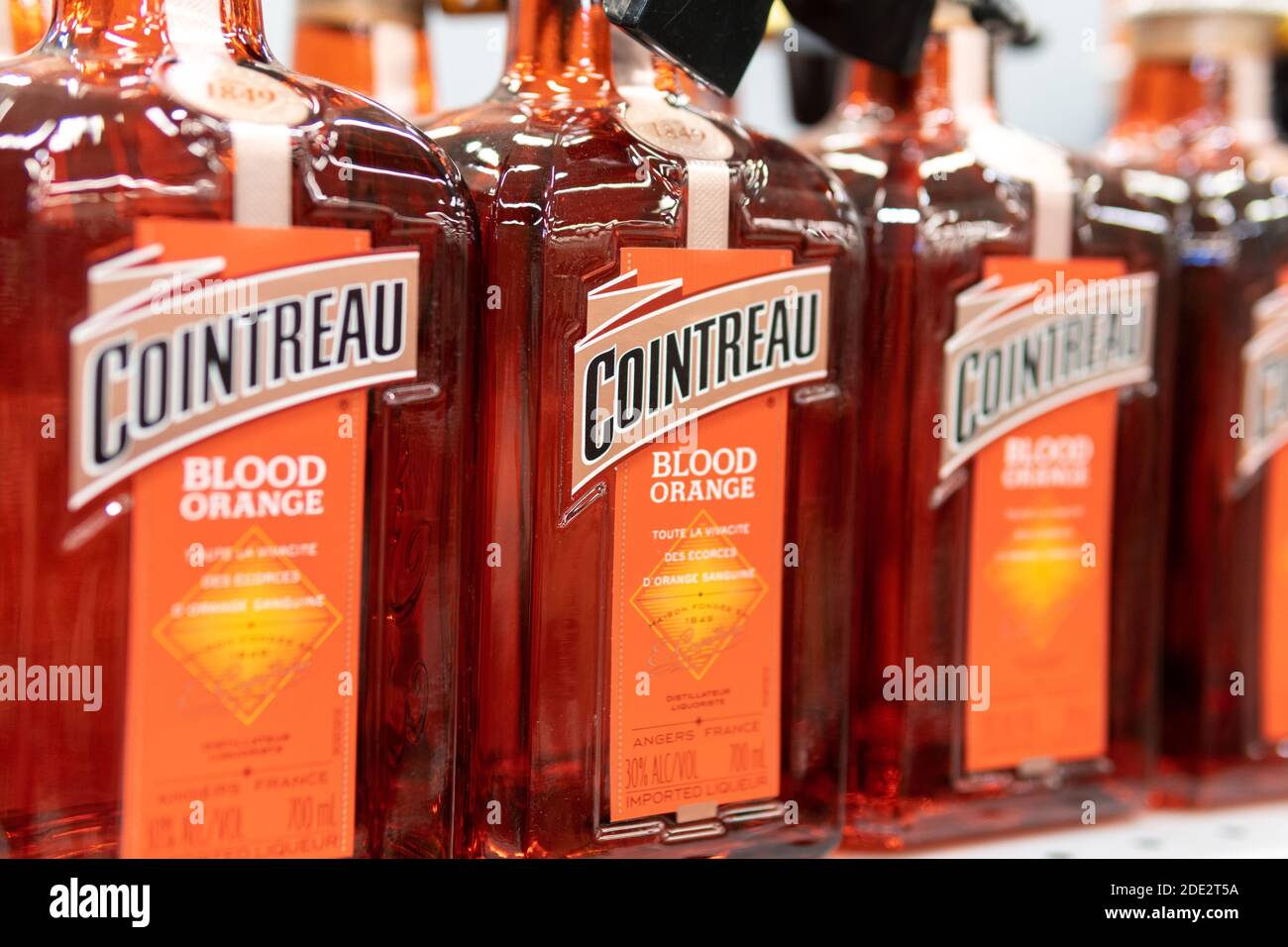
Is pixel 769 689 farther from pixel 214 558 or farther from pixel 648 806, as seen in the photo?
pixel 214 558

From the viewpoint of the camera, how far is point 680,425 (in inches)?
29.8

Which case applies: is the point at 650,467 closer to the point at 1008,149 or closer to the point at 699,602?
the point at 699,602

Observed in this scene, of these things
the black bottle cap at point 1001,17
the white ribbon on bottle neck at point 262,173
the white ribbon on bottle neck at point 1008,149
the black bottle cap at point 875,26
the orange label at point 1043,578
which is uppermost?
the black bottle cap at point 1001,17

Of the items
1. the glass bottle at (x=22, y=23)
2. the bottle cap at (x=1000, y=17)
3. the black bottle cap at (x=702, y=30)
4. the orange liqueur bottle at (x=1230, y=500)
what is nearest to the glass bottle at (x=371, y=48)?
the glass bottle at (x=22, y=23)

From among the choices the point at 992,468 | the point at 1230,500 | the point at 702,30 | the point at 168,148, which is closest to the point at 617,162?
the point at 702,30

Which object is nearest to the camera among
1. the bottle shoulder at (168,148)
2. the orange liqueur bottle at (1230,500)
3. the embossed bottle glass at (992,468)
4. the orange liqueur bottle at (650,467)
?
the bottle shoulder at (168,148)

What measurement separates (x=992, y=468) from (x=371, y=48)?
0.55 m

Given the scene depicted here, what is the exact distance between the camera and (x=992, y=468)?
892mm

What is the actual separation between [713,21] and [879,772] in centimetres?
46

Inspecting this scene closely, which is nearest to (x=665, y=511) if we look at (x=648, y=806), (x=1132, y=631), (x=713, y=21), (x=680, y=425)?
(x=680, y=425)

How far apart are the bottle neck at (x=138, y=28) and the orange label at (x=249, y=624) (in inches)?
4.5

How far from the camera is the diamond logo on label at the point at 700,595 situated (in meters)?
0.76

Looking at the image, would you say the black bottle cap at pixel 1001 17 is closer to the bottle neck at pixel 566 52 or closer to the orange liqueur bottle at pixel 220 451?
the bottle neck at pixel 566 52

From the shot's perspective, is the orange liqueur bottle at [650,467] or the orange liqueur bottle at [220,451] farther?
the orange liqueur bottle at [650,467]
